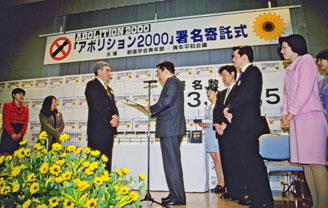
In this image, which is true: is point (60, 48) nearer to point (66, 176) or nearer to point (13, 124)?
point (13, 124)

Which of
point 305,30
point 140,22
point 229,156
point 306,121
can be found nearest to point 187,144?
point 229,156

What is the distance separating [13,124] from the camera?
3662 millimetres

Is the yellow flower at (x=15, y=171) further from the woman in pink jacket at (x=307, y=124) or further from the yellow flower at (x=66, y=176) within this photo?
the woman in pink jacket at (x=307, y=124)

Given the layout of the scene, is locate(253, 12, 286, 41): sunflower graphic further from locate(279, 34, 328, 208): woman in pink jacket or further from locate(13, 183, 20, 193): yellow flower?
locate(13, 183, 20, 193): yellow flower

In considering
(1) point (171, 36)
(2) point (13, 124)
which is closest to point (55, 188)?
(2) point (13, 124)

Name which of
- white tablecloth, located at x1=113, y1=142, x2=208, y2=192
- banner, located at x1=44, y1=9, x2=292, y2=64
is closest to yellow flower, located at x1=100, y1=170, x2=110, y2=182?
white tablecloth, located at x1=113, y1=142, x2=208, y2=192

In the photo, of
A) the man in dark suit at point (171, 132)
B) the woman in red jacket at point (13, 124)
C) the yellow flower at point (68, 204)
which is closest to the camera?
the yellow flower at point (68, 204)

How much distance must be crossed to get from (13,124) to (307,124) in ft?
13.3

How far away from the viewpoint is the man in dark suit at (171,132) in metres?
2.29

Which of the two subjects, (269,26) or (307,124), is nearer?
(307,124)

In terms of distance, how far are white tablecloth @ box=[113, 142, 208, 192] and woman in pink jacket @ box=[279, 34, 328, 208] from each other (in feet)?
5.73

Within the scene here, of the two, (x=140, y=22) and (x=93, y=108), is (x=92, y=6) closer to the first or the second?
(x=140, y=22)

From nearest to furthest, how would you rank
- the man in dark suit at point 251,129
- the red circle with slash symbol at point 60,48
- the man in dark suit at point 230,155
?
the man in dark suit at point 251,129
the man in dark suit at point 230,155
the red circle with slash symbol at point 60,48

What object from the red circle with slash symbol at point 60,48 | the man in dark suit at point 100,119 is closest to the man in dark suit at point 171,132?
the man in dark suit at point 100,119
